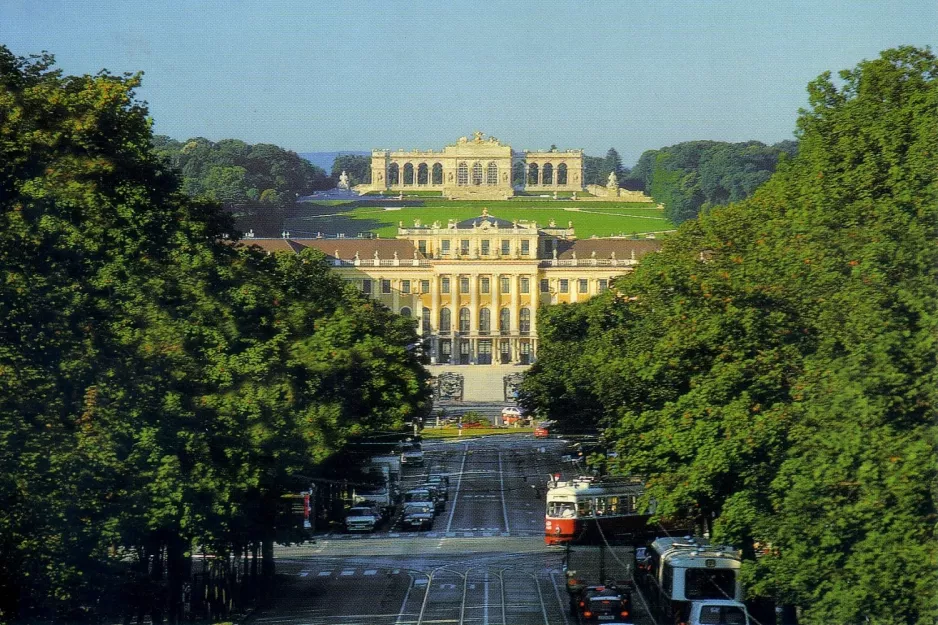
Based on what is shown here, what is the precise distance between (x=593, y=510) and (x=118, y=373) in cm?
Answer: 2712

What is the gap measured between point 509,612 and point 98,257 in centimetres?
1370

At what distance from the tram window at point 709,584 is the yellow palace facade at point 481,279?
133298 millimetres

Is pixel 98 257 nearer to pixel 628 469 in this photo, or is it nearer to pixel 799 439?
pixel 628 469

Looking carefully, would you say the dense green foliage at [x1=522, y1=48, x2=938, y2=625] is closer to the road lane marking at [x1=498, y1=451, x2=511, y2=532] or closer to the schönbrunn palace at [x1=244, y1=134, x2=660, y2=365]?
the road lane marking at [x1=498, y1=451, x2=511, y2=532]

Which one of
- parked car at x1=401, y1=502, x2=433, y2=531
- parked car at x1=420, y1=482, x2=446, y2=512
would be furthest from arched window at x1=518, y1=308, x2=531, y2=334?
parked car at x1=401, y1=502, x2=433, y2=531

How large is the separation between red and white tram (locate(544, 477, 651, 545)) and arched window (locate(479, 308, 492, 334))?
113306mm

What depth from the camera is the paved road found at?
146ft

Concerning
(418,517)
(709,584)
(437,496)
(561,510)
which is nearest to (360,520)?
(418,517)

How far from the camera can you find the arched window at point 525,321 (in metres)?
176

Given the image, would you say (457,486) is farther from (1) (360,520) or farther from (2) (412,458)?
(1) (360,520)

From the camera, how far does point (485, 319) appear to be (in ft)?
586

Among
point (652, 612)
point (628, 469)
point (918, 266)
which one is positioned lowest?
point (652, 612)

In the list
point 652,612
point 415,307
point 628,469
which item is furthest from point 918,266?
point 415,307

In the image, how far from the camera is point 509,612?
44656 mm
